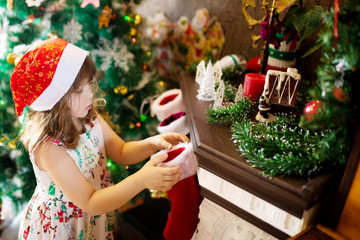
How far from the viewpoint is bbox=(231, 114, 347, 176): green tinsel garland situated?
0.71 m

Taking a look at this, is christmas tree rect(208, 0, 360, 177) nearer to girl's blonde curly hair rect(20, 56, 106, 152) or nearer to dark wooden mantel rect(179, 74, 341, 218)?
dark wooden mantel rect(179, 74, 341, 218)

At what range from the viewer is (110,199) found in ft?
3.28

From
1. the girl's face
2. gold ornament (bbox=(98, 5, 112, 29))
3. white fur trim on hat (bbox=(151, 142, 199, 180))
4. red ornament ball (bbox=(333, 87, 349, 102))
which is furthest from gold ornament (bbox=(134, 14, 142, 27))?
red ornament ball (bbox=(333, 87, 349, 102))

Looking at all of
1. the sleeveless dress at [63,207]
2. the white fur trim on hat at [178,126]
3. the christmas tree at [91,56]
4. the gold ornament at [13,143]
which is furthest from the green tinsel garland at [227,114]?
the gold ornament at [13,143]

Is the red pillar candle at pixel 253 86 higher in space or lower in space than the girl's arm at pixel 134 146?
higher

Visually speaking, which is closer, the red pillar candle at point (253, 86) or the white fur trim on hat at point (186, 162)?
the white fur trim on hat at point (186, 162)

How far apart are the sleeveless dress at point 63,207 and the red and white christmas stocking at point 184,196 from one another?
0.32 metres

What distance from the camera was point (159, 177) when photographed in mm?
945

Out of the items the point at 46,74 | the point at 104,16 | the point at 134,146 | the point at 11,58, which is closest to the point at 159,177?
the point at 134,146

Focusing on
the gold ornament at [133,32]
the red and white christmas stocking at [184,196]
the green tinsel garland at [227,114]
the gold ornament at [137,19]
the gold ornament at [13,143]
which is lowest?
the gold ornament at [13,143]

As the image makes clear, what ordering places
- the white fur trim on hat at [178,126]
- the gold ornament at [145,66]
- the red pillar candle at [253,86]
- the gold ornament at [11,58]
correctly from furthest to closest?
the gold ornament at [145,66] → the gold ornament at [11,58] → the white fur trim on hat at [178,126] → the red pillar candle at [253,86]

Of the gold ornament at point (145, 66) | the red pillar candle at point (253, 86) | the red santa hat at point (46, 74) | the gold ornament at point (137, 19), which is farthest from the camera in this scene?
the gold ornament at point (145, 66)

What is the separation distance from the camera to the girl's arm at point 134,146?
1184 millimetres

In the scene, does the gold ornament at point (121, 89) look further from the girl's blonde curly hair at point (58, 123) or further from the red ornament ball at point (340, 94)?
the red ornament ball at point (340, 94)
